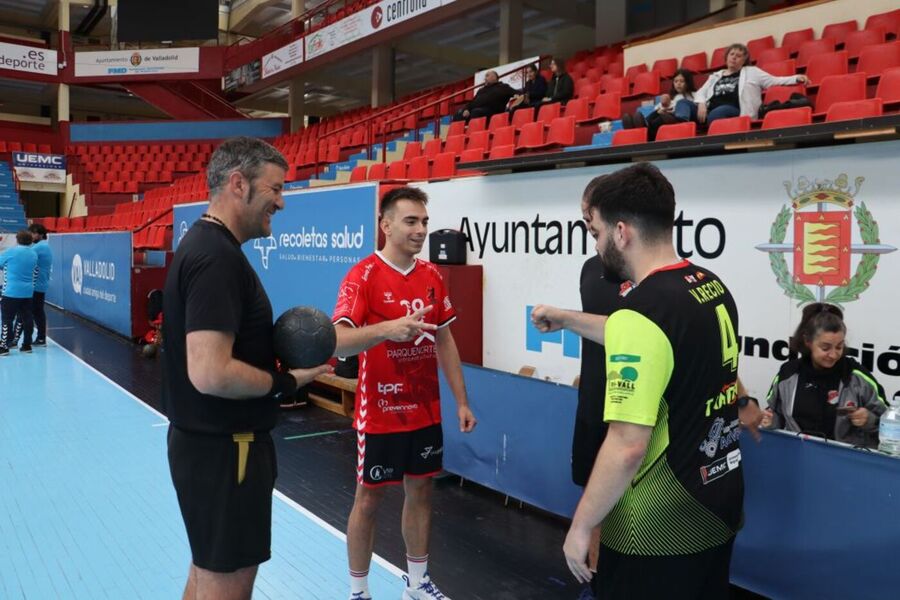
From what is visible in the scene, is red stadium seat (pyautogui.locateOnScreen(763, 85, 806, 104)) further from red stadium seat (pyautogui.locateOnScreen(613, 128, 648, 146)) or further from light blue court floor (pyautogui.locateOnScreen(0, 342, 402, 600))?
light blue court floor (pyautogui.locateOnScreen(0, 342, 402, 600))

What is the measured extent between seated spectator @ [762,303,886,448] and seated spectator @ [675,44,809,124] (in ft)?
12.2

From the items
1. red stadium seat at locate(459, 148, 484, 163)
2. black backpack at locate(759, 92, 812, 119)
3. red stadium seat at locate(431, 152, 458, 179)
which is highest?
black backpack at locate(759, 92, 812, 119)

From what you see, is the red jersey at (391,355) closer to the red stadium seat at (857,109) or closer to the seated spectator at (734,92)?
the red stadium seat at (857,109)

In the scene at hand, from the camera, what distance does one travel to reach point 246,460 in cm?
206

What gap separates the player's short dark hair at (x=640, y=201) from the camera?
1739 millimetres

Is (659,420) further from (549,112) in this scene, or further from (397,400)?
(549,112)

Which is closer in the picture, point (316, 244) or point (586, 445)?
point (586, 445)

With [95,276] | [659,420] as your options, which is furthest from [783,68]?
[95,276]

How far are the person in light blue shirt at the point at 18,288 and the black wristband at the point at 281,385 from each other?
916cm

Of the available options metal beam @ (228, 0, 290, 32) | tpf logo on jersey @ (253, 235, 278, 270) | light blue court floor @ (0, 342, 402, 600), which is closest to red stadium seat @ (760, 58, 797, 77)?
tpf logo on jersey @ (253, 235, 278, 270)

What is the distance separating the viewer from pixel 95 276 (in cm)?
1277

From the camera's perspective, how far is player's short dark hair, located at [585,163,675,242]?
174cm

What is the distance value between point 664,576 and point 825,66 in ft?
24.3

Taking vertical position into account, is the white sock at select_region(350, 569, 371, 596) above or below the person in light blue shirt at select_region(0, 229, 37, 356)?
below
